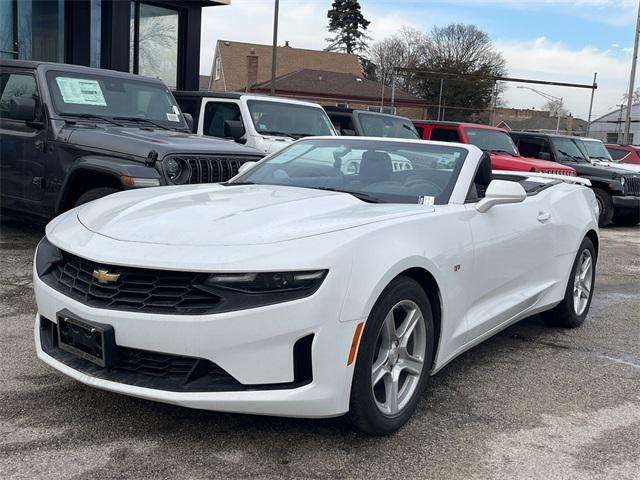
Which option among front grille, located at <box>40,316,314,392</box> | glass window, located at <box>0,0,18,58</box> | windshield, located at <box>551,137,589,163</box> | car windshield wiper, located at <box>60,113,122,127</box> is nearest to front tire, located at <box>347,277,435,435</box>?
front grille, located at <box>40,316,314,392</box>

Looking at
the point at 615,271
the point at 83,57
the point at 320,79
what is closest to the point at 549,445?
the point at 615,271

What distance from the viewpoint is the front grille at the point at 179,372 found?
279cm

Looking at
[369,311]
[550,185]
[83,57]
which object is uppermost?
[83,57]

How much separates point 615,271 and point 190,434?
22.5 ft

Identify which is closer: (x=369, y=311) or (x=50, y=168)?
(x=369, y=311)

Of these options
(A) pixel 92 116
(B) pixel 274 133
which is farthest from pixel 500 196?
(B) pixel 274 133

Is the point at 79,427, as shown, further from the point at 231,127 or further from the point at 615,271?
the point at 615,271

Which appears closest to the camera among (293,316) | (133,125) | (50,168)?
(293,316)

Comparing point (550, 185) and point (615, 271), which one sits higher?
point (550, 185)

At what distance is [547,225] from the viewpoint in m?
4.78

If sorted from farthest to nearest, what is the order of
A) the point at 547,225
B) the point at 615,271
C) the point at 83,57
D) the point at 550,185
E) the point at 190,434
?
the point at 83,57, the point at 615,271, the point at 550,185, the point at 547,225, the point at 190,434

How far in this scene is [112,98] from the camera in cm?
727

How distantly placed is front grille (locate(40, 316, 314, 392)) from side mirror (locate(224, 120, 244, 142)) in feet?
19.6

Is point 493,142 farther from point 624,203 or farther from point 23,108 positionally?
point 23,108
